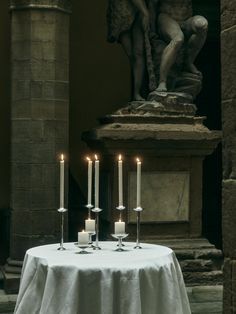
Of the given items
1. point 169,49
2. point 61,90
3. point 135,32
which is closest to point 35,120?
point 61,90

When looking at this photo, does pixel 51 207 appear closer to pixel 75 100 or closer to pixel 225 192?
pixel 75 100

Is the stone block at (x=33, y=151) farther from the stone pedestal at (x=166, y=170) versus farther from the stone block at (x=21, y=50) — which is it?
the stone block at (x=21, y=50)

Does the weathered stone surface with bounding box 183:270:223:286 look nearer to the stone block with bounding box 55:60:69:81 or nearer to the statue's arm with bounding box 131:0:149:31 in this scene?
the stone block with bounding box 55:60:69:81

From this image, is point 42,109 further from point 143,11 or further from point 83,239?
point 83,239

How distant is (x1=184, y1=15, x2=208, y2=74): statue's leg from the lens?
772 centimetres

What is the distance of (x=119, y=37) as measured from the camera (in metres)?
7.89

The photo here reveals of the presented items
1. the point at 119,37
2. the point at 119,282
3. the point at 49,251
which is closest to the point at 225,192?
the point at 119,282

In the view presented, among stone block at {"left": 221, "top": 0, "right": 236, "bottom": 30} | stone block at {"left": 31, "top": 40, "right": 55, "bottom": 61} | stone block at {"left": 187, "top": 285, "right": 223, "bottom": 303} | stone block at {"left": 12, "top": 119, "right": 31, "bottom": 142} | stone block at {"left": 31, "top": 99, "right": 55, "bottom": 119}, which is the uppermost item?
stone block at {"left": 31, "top": 40, "right": 55, "bottom": 61}

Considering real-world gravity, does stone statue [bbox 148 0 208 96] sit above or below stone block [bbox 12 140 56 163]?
above

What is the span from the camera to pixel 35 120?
724 cm

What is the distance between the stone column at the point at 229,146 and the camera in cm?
322

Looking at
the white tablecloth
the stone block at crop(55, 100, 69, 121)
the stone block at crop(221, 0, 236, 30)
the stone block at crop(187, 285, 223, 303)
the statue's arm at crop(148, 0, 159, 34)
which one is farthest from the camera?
the statue's arm at crop(148, 0, 159, 34)

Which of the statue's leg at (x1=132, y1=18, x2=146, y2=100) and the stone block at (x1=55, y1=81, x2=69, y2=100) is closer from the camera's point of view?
the stone block at (x1=55, y1=81, x2=69, y2=100)

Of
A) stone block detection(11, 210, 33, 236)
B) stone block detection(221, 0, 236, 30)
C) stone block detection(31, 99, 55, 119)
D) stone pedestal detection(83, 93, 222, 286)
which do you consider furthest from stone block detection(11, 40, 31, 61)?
stone block detection(221, 0, 236, 30)
